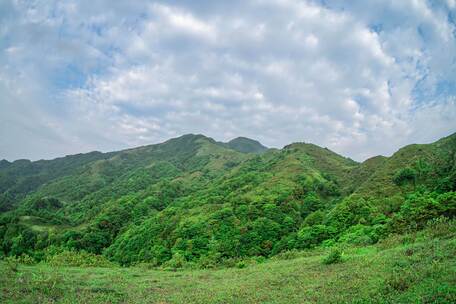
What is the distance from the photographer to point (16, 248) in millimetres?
88438

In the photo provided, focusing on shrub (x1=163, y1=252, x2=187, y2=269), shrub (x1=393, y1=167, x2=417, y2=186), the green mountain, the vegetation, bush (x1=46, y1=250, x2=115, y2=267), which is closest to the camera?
the vegetation

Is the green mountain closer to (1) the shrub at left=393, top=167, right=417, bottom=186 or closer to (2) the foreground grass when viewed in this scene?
(1) the shrub at left=393, top=167, right=417, bottom=186

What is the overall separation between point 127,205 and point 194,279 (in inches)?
3695

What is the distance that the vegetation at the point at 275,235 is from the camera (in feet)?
50.3

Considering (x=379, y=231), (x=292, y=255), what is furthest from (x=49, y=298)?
(x=379, y=231)

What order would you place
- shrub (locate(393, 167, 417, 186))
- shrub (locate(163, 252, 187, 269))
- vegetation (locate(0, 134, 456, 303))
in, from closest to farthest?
vegetation (locate(0, 134, 456, 303))
shrub (locate(163, 252, 187, 269))
shrub (locate(393, 167, 417, 186))

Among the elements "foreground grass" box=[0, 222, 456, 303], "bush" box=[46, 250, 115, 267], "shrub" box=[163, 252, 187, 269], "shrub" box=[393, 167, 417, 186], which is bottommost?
"shrub" box=[163, 252, 187, 269]

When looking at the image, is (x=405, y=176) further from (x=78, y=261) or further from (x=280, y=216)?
(x=78, y=261)

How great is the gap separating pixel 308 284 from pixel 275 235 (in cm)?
3673

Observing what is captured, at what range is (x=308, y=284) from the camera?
15.3 metres

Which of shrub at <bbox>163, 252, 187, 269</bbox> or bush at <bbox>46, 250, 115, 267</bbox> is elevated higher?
bush at <bbox>46, 250, 115, 267</bbox>

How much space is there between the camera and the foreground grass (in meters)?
11.3

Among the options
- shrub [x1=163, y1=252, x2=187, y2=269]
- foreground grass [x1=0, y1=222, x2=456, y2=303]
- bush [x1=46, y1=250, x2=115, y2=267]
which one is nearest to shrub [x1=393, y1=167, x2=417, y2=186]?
foreground grass [x1=0, y1=222, x2=456, y2=303]

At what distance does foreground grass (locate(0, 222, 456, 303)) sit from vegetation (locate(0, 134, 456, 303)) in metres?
0.09
